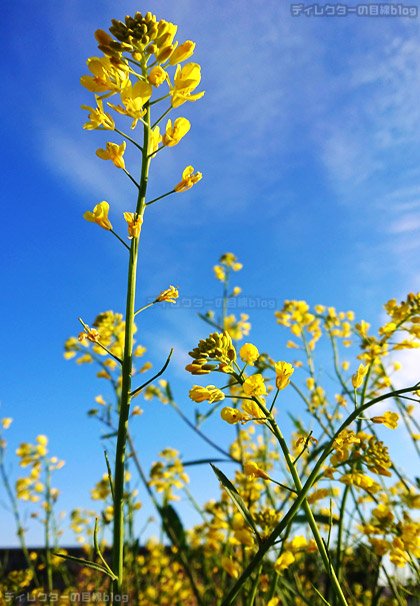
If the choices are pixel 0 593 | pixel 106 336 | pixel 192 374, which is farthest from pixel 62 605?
pixel 192 374

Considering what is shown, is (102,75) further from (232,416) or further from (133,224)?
(232,416)

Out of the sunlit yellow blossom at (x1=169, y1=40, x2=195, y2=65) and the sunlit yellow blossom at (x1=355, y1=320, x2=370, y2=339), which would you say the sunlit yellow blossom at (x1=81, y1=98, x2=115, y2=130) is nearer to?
the sunlit yellow blossom at (x1=169, y1=40, x2=195, y2=65)

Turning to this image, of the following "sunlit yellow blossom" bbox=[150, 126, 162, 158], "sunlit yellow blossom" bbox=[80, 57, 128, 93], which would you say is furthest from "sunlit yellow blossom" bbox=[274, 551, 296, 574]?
"sunlit yellow blossom" bbox=[80, 57, 128, 93]

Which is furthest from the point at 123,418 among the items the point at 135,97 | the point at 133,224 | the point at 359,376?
the point at 135,97

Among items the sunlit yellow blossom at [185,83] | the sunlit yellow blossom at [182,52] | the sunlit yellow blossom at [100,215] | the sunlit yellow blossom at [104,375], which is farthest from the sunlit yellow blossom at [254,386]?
the sunlit yellow blossom at [104,375]

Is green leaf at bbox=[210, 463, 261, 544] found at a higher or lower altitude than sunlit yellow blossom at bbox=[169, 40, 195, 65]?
lower

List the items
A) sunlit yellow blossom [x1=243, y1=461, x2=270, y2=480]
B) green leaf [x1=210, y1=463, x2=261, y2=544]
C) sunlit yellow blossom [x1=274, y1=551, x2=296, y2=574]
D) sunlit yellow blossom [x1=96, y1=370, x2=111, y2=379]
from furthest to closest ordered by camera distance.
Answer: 1. sunlit yellow blossom [x1=96, y1=370, x2=111, y2=379]
2. sunlit yellow blossom [x1=274, y1=551, x2=296, y2=574]
3. sunlit yellow blossom [x1=243, y1=461, x2=270, y2=480]
4. green leaf [x1=210, y1=463, x2=261, y2=544]
